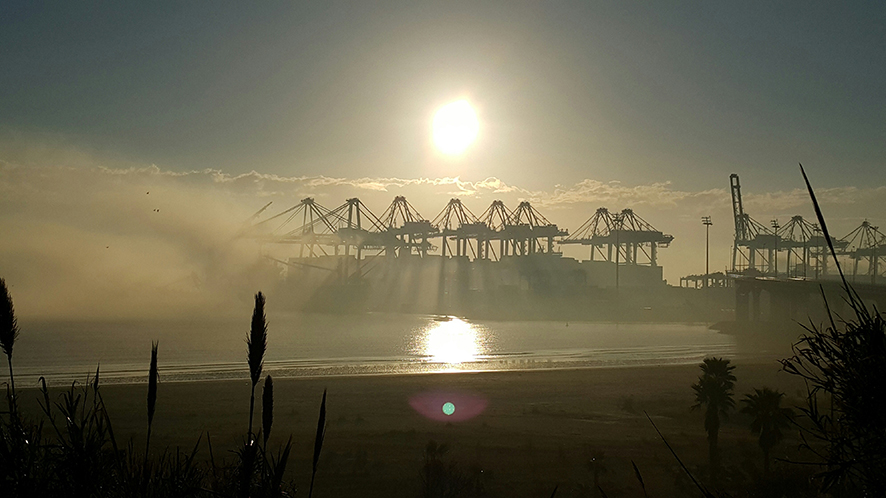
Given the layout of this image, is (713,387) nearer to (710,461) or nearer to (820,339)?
(710,461)

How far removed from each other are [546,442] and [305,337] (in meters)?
52.0

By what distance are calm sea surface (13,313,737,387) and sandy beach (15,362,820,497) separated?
559 cm

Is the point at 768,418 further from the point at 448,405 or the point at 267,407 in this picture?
the point at 267,407

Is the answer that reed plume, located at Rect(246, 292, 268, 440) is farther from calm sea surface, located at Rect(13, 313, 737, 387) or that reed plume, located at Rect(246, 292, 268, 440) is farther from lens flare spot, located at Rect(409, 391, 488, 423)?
calm sea surface, located at Rect(13, 313, 737, 387)

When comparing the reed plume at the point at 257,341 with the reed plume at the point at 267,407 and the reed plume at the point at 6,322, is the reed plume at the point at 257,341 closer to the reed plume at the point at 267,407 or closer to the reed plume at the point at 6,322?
the reed plume at the point at 267,407

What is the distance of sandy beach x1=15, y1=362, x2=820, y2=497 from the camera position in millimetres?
15344

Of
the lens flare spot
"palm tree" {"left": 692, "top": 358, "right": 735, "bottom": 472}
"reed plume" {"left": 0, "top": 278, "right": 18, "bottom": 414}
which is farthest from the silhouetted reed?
the lens flare spot

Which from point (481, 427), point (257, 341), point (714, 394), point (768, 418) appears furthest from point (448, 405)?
point (257, 341)

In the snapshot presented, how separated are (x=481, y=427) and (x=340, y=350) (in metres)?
34.6

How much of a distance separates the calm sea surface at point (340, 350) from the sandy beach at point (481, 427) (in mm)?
5587

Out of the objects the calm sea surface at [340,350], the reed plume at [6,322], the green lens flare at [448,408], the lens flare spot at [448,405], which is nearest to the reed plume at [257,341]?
the reed plume at [6,322]

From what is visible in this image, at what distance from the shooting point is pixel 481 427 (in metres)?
21.1

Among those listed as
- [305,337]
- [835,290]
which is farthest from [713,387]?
[305,337]

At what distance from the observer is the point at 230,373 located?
37281 mm
